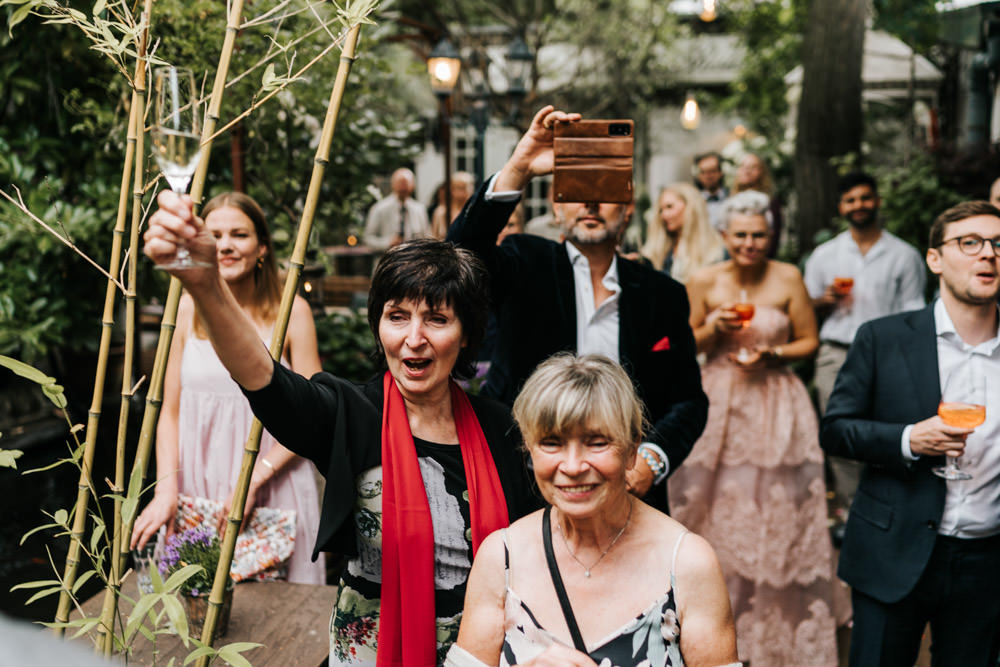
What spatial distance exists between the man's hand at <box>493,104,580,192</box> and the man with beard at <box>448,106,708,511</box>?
333 millimetres

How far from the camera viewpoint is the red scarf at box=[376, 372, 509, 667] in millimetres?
1865

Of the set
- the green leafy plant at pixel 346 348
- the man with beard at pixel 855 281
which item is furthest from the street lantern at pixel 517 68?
the green leafy plant at pixel 346 348

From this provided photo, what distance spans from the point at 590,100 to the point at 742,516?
580 inches

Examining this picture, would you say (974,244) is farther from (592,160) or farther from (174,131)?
(174,131)

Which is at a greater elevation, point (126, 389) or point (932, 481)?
point (126, 389)

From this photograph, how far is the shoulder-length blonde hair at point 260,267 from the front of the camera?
3.21m

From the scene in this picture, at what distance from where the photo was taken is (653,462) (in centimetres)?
259

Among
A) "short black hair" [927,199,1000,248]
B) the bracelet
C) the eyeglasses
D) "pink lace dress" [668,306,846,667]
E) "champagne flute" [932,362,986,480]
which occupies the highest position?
"short black hair" [927,199,1000,248]

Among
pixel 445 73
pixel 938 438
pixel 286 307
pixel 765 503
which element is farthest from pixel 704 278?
pixel 445 73

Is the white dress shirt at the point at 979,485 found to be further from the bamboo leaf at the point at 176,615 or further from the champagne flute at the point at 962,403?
the bamboo leaf at the point at 176,615

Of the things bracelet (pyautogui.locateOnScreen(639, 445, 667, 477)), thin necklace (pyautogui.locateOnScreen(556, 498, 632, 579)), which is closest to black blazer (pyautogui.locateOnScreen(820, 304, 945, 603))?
bracelet (pyautogui.locateOnScreen(639, 445, 667, 477))

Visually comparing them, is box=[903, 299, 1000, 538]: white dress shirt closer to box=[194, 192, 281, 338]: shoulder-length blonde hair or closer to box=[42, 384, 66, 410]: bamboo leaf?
box=[194, 192, 281, 338]: shoulder-length blonde hair

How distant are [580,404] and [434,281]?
46 cm

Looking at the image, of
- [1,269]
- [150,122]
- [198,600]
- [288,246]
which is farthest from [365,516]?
[1,269]
